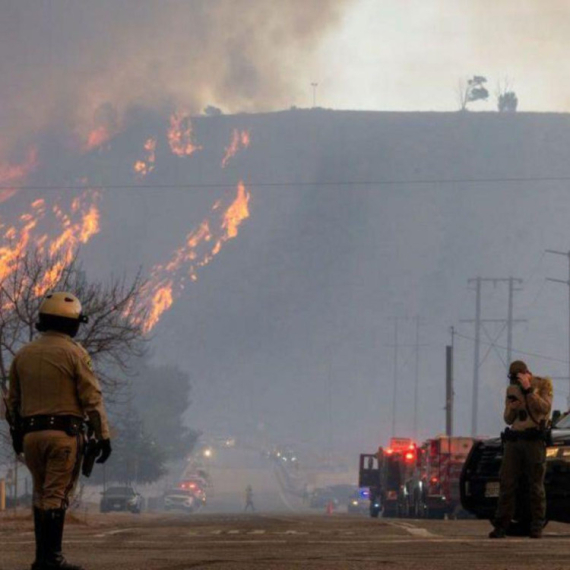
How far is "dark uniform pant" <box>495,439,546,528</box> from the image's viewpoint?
19.4 m

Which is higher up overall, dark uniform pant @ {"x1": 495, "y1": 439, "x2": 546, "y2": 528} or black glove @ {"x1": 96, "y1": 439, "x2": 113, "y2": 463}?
dark uniform pant @ {"x1": 495, "y1": 439, "x2": 546, "y2": 528}

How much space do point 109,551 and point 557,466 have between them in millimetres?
5853

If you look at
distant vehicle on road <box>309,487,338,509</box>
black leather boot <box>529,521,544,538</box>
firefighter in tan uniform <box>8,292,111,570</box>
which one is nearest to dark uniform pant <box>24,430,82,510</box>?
firefighter in tan uniform <box>8,292,111,570</box>

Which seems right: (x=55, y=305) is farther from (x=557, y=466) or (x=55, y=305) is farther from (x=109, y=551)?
(x=557, y=466)

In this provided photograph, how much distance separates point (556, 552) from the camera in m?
17.0

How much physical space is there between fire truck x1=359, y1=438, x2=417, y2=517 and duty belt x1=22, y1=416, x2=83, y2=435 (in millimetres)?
47175

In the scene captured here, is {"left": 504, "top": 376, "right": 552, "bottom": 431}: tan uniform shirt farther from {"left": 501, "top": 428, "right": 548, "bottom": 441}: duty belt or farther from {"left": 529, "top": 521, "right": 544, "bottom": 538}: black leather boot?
{"left": 529, "top": 521, "right": 544, "bottom": 538}: black leather boot

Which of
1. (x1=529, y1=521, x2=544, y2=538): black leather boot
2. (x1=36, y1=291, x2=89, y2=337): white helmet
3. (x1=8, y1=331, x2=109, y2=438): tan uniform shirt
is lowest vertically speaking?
(x1=529, y1=521, x2=544, y2=538): black leather boot

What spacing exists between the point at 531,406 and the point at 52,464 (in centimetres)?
806

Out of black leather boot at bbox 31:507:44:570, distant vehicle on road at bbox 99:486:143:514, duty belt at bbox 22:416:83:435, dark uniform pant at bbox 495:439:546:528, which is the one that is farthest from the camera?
distant vehicle on road at bbox 99:486:143:514

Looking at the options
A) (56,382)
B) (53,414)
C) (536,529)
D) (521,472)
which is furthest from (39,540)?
(536,529)

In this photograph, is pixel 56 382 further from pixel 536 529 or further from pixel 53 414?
pixel 536 529

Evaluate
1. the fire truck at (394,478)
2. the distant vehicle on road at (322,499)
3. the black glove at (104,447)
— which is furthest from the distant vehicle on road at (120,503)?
the black glove at (104,447)

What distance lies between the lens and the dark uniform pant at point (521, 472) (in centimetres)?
1941
